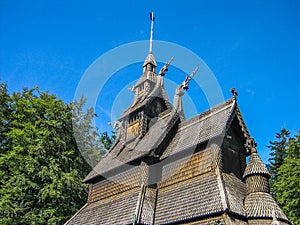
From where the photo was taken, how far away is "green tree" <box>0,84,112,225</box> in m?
23.6

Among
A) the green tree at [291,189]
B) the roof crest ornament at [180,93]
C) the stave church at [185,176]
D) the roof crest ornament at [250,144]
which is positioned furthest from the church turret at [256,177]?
the green tree at [291,189]

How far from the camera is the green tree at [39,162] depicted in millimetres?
23625

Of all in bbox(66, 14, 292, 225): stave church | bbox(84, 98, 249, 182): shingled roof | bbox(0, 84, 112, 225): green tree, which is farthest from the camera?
bbox(0, 84, 112, 225): green tree

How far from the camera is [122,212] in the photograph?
666 inches

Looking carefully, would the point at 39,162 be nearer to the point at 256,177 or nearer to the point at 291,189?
the point at 256,177

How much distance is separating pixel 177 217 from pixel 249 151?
645cm

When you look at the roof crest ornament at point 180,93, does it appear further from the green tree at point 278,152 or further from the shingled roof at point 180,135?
the green tree at point 278,152

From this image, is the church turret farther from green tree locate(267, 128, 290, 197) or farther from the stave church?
green tree locate(267, 128, 290, 197)

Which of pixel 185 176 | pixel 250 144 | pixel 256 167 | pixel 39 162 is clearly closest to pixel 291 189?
pixel 250 144

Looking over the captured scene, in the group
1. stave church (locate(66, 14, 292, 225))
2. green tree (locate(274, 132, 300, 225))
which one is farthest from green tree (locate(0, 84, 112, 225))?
green tree (locate(274, 132, 300, 225))

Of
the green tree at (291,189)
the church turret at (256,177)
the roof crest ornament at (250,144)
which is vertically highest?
the green tree at (291,189)

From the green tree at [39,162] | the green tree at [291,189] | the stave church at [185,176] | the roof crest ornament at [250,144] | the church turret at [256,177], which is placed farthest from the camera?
the green tree at [291,189]

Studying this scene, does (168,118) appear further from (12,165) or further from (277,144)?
(277,144)

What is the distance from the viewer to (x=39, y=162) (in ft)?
84.2
